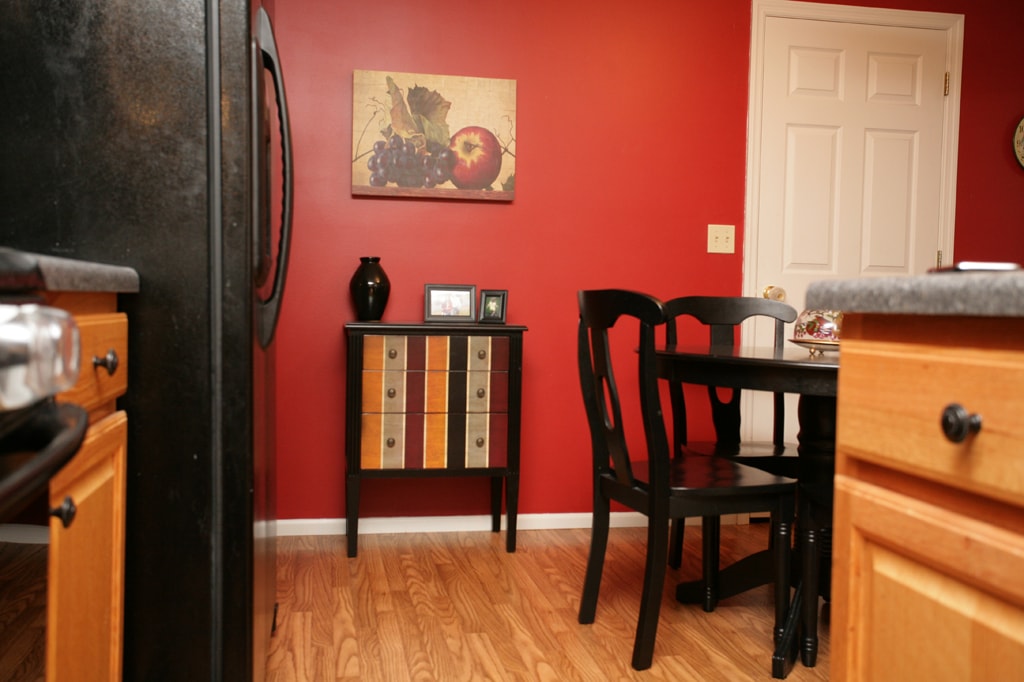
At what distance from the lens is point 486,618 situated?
253cm

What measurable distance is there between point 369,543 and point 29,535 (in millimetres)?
2516

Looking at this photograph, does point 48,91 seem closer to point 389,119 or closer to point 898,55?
point 389,119

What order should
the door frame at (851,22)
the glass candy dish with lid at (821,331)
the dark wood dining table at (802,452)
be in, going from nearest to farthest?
the dark wood dining table at (802,452)
the glass candy dish with lid at (821,331)
the door frame at (851,22)

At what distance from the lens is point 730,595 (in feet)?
8.62

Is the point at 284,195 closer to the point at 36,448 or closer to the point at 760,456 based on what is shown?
the point at 36,448

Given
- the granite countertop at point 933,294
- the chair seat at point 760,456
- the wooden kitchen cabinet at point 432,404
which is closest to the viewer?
the granite countertop at point 933,294

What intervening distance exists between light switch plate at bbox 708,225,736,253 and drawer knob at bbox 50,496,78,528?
307 cm

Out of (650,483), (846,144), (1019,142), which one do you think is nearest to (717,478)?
(650,483)

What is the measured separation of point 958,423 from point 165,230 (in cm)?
117

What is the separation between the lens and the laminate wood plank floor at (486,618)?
2.19 m

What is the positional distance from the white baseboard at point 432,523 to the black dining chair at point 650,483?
1.10 metres

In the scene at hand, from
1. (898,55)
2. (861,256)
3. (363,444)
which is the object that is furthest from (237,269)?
(898,55)

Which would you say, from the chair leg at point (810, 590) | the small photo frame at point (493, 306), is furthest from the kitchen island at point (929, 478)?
the small photo frame at point (493, 306)

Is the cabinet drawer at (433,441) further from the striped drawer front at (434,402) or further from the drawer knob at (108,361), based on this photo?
the drawer knob at (108,361)
